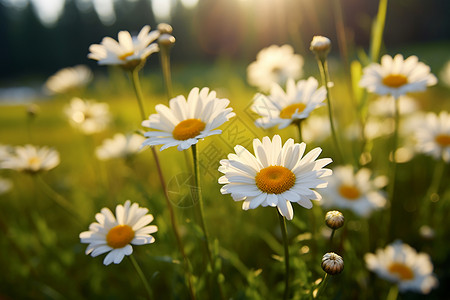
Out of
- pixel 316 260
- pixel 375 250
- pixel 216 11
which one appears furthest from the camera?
pixel 216 11

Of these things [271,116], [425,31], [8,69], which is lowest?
[425,31]

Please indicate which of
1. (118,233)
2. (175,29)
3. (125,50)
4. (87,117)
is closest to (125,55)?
(125,50)

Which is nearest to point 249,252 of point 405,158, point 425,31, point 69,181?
point 405,158

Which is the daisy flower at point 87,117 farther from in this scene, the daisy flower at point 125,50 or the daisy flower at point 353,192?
the daisy flower at point 353,192

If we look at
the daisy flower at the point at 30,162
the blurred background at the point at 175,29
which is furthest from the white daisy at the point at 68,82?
the blurred background at the point at 175,29

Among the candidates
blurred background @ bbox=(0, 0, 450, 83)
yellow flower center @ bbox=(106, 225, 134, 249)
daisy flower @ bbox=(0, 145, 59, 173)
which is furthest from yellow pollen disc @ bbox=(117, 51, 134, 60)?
blurred background @ bbox=(0, 0, 450, 83)

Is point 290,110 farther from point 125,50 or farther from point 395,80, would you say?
point 125,50

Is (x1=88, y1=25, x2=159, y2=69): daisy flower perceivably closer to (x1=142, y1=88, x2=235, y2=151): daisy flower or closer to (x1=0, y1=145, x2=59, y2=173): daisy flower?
(x1=142, y1=88, x2=235, y2=151): daisy flower

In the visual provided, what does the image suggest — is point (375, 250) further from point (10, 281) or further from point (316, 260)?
point (10, 281)
